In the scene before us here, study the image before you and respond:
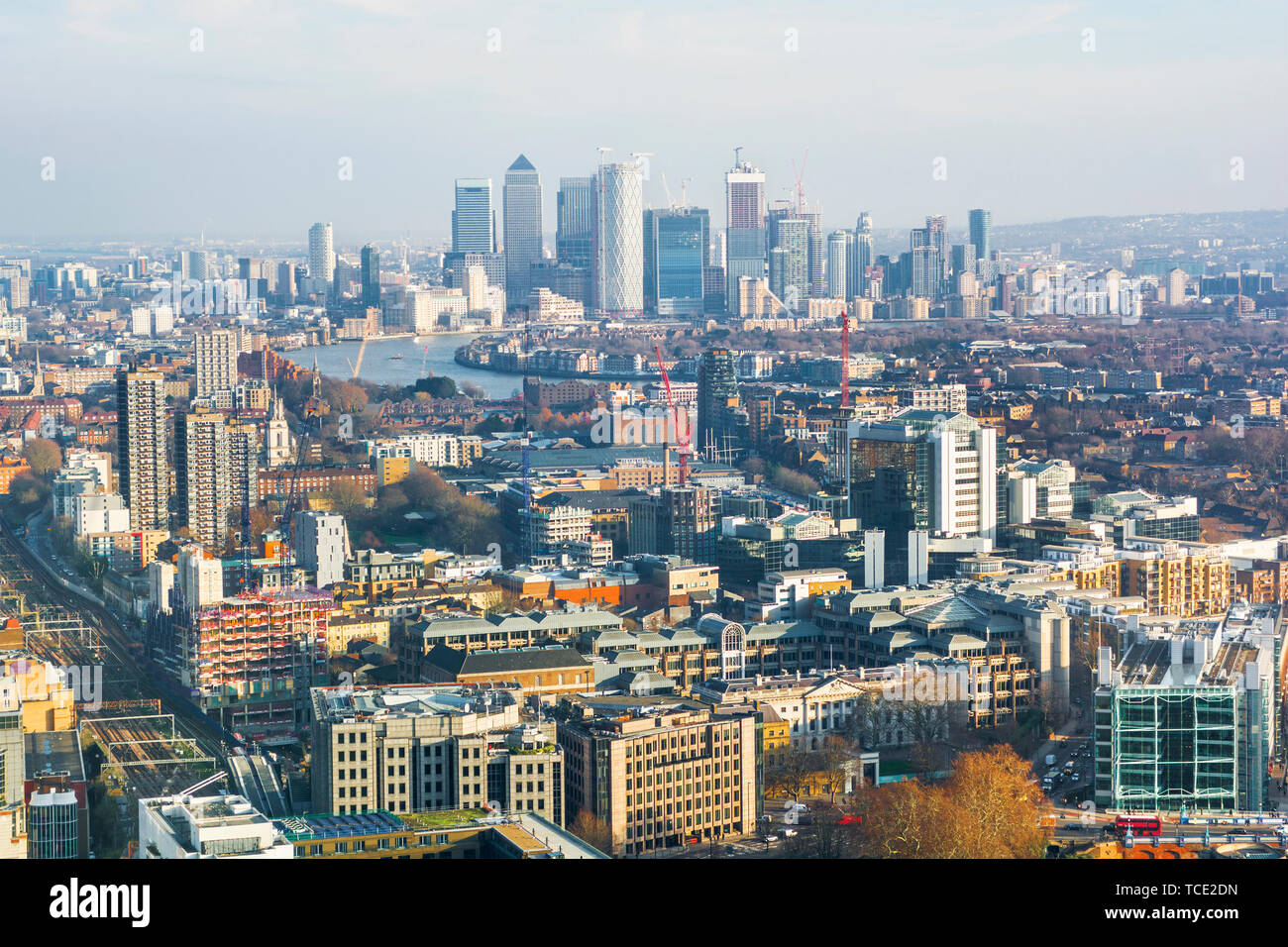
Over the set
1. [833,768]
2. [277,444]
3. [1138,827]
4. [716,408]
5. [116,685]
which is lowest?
[116,685]

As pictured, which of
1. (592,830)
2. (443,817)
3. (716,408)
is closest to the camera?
(443,817)

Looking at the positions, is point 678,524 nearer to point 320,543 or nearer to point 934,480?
point 934,480

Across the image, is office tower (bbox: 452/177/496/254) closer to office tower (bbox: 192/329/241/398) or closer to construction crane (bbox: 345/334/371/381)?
construction crane (bbox: 345/334/371/381)

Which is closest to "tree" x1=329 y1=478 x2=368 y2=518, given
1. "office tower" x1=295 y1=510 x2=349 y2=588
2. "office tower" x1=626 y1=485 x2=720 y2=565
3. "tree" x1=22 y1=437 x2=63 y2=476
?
"office tower" x1=295 y1=510 x2=349 y2=588

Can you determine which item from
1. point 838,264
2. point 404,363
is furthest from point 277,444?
point 838,264

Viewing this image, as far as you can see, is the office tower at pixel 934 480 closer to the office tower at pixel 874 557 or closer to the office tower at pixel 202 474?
the office tower at pixel 874 557

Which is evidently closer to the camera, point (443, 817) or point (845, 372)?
point (443, 817)

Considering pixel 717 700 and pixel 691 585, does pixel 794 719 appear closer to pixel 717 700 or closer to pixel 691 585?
pixel 717 700
